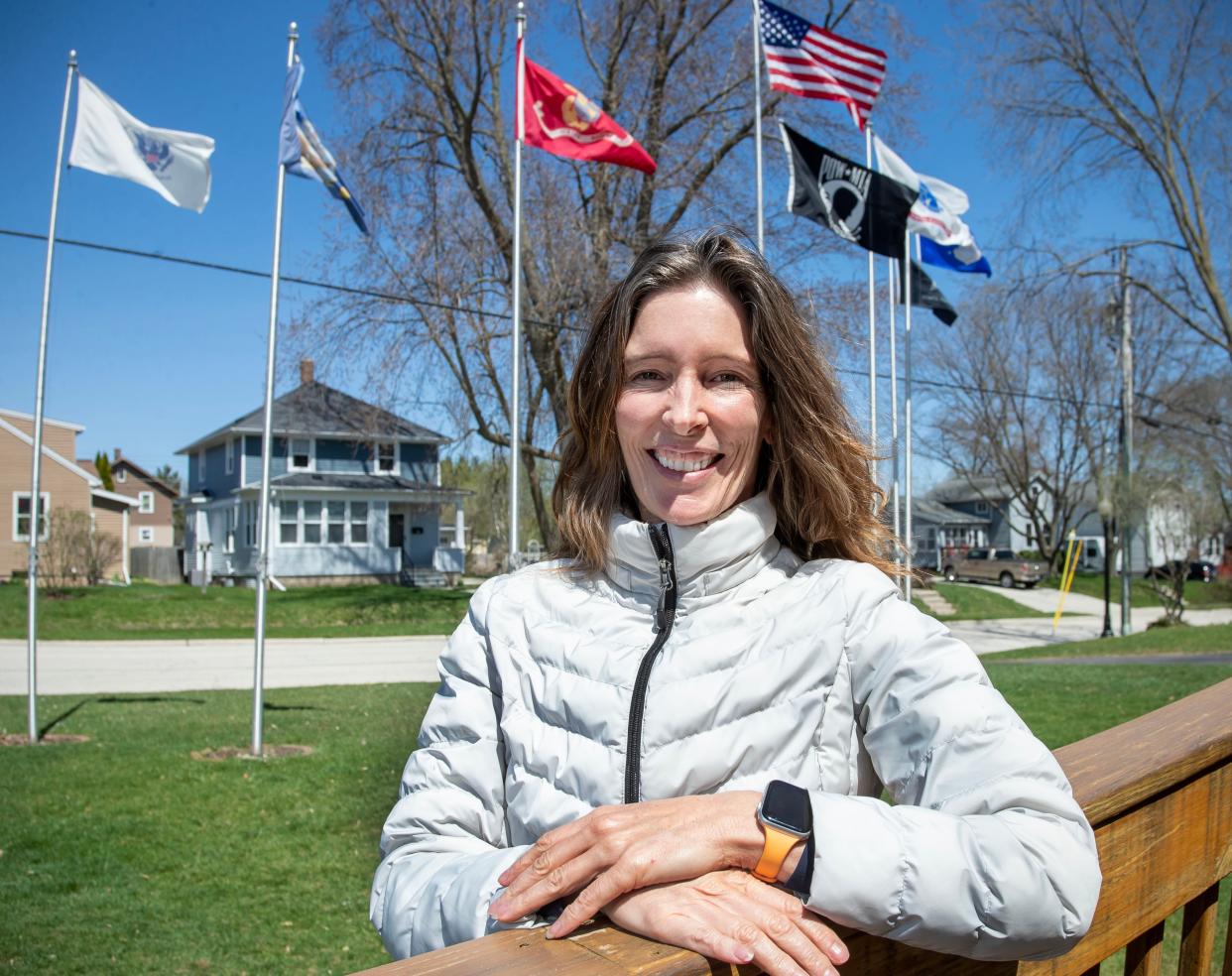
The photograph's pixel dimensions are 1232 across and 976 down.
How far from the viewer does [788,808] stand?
1.18 metres

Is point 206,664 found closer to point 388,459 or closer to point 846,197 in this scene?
point 846,197

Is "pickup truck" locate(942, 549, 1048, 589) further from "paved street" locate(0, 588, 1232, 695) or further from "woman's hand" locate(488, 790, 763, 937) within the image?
"woman's hand" locate(488, 790, 763, 937)

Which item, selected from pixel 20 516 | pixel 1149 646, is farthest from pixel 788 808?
pixel 20 516

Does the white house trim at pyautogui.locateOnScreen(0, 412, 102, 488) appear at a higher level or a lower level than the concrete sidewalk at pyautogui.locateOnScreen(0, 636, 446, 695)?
higher

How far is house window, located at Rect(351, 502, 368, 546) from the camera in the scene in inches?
1396

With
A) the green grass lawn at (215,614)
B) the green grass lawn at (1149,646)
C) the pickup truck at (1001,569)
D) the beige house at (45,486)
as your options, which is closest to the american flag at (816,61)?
the green grass lawn at (1149,646)

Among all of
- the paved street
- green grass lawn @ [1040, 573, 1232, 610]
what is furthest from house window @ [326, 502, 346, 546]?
green grass lawn @ [1040, 573, 1232, 610]

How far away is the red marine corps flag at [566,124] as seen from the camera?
10445 millimetres

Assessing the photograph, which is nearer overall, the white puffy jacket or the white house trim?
the white puffy jacket

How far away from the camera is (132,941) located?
15.3 ft

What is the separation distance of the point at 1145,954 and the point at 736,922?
1.06 metres

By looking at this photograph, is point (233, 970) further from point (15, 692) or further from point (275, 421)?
point (275, 421)

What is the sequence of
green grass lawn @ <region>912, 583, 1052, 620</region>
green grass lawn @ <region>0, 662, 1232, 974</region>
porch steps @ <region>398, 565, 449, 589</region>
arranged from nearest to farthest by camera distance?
green grass lawn @ <region>0, 662, 1232, 974</region> < green grass lawn @ <region>912, 583, 1052, 620</region> < porch steps @ <region>398, 565, 449, 589</region>

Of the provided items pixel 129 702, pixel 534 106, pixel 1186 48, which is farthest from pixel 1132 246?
pixel 129 702
